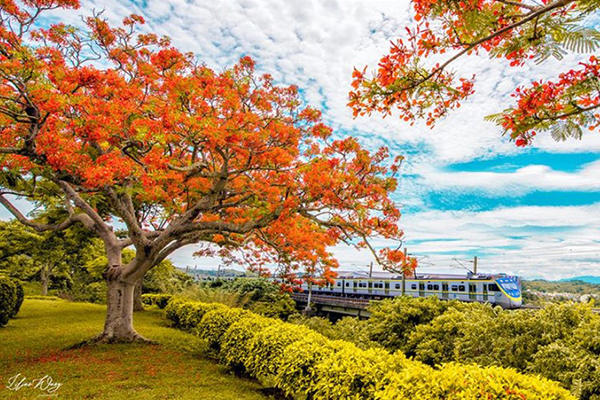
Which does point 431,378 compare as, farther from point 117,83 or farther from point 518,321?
point 117,83

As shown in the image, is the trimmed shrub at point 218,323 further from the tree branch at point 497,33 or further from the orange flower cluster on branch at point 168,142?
the tree branch at point 497,33

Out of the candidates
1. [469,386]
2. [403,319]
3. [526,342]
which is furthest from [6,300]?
[526,342]

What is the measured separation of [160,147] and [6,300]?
25.6 ft

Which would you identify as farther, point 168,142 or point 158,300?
point 158,300

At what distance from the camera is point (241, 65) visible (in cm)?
863

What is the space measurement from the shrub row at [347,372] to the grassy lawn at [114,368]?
0.63 m

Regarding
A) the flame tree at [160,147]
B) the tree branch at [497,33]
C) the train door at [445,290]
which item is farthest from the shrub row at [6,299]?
the train door at [445,290]

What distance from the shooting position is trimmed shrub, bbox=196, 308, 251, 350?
8.32m

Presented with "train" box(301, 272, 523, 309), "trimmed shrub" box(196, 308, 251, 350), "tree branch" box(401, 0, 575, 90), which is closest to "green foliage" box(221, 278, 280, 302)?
"train" box(301, 272, 523, 309)

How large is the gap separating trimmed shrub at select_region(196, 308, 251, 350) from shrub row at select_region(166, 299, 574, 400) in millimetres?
42

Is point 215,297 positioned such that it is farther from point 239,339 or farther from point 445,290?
point 445,290

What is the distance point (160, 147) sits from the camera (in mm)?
8008

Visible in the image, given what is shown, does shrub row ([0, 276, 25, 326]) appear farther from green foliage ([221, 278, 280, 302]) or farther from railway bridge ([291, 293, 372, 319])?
railway bridge ([291, 293, 372, 319])

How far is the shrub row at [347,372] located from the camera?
2.76 metres
